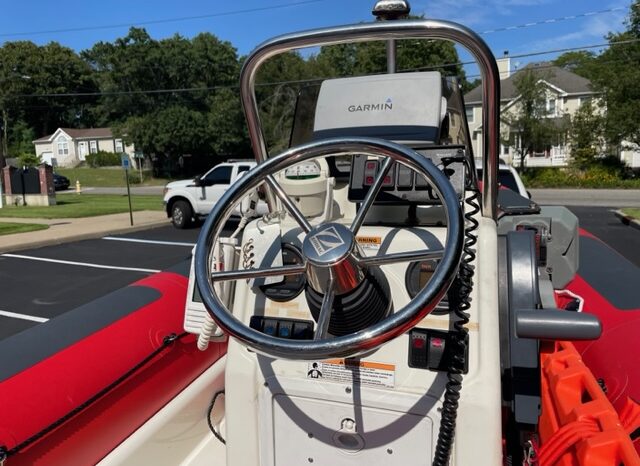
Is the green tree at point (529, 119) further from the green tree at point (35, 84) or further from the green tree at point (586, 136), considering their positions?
the green tree at point (35, 84)

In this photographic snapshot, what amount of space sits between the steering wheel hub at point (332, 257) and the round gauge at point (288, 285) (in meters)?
0.44

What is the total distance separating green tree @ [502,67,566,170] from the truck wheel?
2166 centimetres

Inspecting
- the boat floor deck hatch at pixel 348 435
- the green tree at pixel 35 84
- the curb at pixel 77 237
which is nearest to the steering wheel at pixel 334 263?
the boat floor deck hatch at pixel 348 435

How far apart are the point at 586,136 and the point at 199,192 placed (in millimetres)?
23117

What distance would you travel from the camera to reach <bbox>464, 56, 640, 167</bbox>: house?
29969 mm

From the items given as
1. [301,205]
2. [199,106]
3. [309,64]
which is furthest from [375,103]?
[199,106]

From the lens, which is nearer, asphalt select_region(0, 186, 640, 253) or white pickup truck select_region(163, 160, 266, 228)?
asphalt select_region(0, 186, 640, 253)

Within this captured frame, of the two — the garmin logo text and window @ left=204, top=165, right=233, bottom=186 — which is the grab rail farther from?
window @ left=204, top=165, right=233, bottom=186

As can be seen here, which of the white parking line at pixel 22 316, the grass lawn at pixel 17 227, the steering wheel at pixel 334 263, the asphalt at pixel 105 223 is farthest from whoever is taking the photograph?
the grass lawn at pixel 17 227

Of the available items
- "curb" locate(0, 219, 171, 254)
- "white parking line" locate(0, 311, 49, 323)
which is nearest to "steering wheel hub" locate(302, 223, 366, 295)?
"white parking line" locate(0, 311, 49, 323)

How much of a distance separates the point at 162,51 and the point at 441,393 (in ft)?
154

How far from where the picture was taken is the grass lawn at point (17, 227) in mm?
12766

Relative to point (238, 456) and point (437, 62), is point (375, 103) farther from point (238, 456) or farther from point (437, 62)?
point (437, 62)

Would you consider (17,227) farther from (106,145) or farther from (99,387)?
(106,145)
